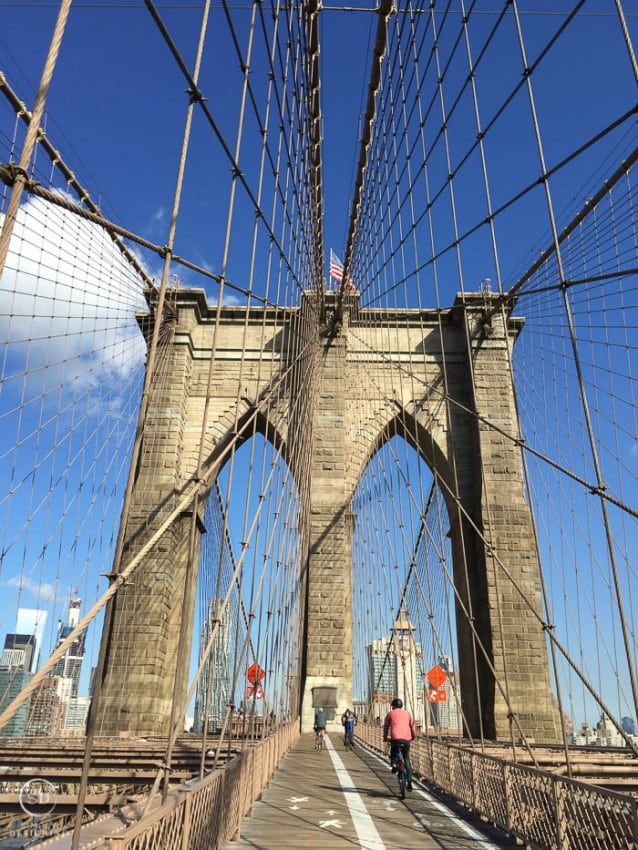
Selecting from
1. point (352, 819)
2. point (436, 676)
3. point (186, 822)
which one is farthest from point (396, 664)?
point (186, 822)

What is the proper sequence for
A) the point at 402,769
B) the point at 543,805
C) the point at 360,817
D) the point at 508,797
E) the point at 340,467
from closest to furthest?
the point at 543,805 < the point at 508,797 < the point at 360,817 < the point at 402,769 < the point at 340,467

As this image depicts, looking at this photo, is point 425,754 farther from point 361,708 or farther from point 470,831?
point 361,708

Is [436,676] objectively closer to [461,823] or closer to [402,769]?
[402,769]

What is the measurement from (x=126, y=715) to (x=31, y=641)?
2.90 m

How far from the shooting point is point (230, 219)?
16.4 feet

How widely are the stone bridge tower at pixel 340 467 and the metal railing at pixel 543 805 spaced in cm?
812

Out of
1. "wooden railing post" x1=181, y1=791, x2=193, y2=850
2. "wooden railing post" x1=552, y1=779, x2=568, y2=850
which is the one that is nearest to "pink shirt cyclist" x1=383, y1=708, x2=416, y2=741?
"wooden railing post" x1=552, y1=779, x2=568, y2=850

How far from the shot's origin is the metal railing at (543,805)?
3104 mm

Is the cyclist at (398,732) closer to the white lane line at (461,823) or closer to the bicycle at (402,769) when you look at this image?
the bicycle at (402,769)

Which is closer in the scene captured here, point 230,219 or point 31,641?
point 230,219

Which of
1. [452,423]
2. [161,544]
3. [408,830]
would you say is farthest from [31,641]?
[452,423]

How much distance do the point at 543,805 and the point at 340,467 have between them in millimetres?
13253

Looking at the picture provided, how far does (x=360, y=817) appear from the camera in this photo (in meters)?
4.89

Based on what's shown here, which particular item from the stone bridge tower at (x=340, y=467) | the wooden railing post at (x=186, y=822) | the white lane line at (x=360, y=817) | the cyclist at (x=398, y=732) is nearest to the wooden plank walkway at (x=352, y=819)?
the white lane line at (x=360, y=817)
